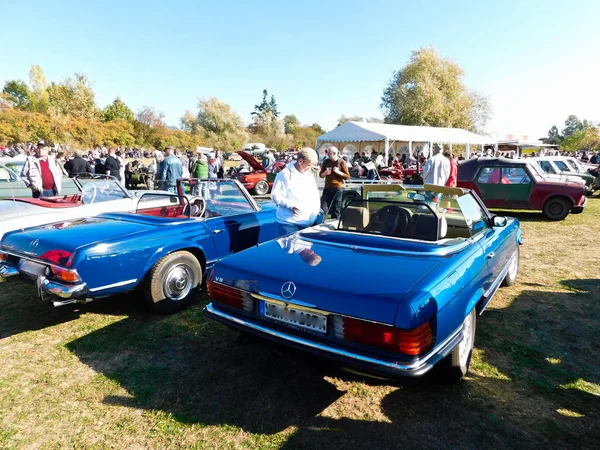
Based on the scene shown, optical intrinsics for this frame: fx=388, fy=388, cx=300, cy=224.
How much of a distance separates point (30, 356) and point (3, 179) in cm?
696

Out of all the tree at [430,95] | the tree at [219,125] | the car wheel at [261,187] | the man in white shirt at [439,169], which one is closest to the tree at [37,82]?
the tree at [219,125]

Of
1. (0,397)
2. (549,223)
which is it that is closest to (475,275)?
(0,397)

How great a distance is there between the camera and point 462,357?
8.99ft

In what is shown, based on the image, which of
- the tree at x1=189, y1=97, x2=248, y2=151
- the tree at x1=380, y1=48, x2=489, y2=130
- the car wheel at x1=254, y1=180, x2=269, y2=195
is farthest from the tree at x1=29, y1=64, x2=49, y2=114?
the car wheel at x1=254, y1=180, x2=269, y2=195

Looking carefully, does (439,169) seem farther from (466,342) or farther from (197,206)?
(466,342)

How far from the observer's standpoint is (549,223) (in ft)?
29.5

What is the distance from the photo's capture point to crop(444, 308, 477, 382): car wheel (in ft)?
8.57

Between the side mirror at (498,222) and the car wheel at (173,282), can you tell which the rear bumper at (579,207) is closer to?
the side mirror at (498,222)

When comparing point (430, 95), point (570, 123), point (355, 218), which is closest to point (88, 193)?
point (355, 218)

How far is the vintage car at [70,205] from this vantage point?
17.3ft

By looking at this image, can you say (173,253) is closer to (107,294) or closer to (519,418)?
(107,294)

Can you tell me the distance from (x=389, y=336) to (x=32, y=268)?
3.24 metres

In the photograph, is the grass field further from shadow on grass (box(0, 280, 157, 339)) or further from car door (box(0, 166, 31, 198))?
car door (box(0, 166, 31, 198))

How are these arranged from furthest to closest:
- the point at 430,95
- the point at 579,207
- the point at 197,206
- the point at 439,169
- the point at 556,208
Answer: the point at 430,95
the point at 556,208
the point at 579,207
the point at 439,169
the point at 197,206
